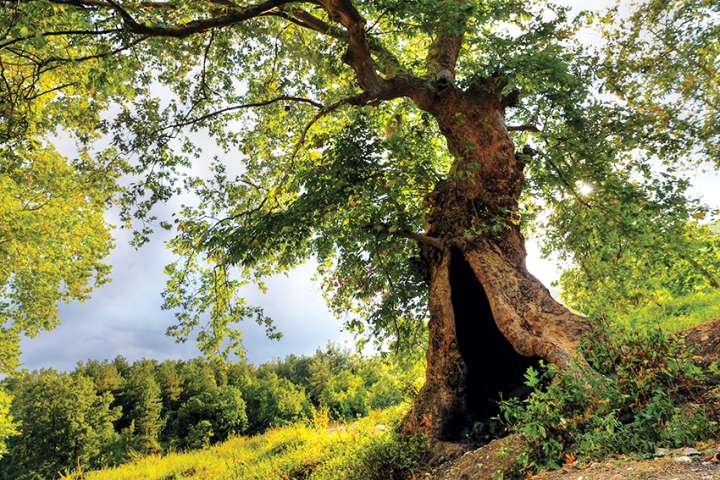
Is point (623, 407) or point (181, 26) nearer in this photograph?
point (623, 407)

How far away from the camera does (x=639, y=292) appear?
10242 millimetres

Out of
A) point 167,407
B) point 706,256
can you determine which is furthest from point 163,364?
point 706,256

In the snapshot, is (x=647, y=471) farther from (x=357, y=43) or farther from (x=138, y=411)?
(x=138, y=411)

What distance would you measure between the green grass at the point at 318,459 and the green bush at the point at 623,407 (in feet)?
7.90

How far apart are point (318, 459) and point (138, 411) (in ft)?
103

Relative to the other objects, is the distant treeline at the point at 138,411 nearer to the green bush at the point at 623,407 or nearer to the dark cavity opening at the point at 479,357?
the dark cavity opening at the point at 479,357

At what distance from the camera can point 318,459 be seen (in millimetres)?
8602

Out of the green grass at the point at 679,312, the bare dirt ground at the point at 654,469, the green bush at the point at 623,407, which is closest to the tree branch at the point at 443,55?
the green bush at the point at 623,407

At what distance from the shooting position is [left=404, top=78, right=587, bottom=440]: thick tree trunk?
6633 millimetres

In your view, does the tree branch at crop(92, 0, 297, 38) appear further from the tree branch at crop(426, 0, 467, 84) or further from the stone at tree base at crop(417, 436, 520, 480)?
the stone at tree base at crop(417, 436, 520, 480)

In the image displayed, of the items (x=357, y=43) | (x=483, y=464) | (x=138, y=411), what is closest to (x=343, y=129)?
(x=357, y=43)

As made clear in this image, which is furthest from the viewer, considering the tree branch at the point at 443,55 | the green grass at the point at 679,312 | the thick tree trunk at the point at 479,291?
the green grass at the point at 679,312

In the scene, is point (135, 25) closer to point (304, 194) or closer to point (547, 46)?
point (304, 194)

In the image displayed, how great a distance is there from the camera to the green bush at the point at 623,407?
138 inches
